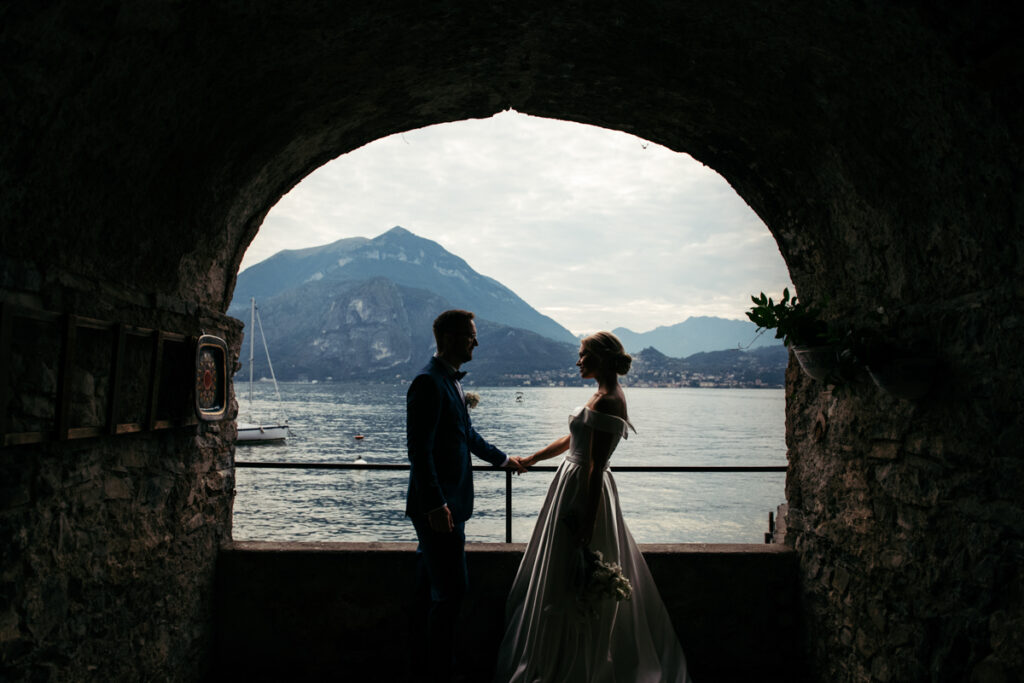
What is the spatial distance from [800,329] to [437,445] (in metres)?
1.76

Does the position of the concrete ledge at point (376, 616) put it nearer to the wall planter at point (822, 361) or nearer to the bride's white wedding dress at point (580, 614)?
the bride's white wedding dress at point (580, 614)

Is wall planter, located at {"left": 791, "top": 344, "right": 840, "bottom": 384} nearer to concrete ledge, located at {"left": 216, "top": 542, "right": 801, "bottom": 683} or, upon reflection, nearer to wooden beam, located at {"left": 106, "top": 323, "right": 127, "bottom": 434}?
concrete ledge, located at {"left": 216, "top": 542, "right": 801, "bottom": 683}

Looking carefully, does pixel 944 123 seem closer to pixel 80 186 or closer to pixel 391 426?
pixel 80 186

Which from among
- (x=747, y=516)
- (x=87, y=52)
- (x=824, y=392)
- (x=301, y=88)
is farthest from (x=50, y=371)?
(x=747, y=516)

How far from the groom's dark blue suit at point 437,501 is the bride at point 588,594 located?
45 centimetres

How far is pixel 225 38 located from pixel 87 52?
545 millimetres

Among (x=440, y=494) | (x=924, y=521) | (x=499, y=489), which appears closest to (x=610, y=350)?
(x=440, y=494)

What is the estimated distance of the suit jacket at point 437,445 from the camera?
3039 millimetres

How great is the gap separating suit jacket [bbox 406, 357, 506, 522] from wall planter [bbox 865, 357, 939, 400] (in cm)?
186

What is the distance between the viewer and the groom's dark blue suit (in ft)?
10.0

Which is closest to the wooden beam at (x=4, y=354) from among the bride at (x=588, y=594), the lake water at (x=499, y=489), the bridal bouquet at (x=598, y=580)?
the bride at (x=588, y=594)

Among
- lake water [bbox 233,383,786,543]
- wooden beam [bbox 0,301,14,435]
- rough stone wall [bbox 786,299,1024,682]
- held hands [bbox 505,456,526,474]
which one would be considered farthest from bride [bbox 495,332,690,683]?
lake water [bbox 233,383,786,543]

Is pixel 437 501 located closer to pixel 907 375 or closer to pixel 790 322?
pixel 790 322

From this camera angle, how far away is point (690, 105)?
11.2 ft
